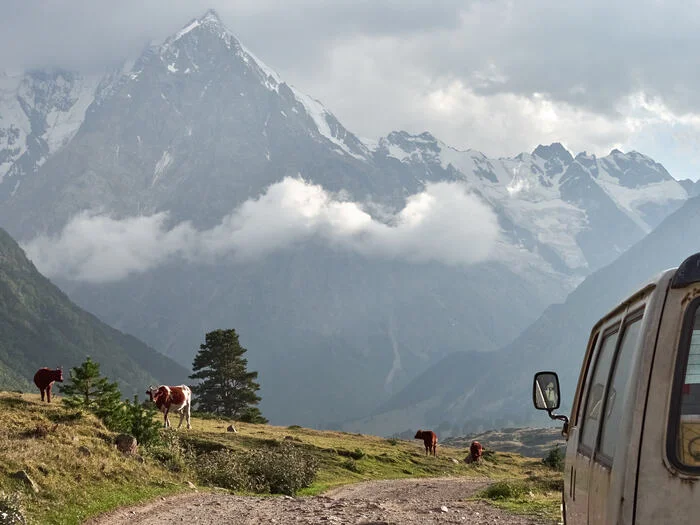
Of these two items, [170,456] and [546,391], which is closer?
[546,391]

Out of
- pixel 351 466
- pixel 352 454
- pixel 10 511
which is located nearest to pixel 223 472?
pixel 351 466

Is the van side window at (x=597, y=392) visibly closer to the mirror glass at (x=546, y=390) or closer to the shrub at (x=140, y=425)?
the mirror glass at (x=546, y=390)

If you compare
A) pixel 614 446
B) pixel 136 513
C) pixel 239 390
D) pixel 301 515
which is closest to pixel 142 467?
pixel 136 513

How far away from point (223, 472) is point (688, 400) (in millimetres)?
26030

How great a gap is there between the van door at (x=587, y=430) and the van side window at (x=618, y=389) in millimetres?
413

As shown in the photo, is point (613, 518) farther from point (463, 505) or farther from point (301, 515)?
point (463, 505)

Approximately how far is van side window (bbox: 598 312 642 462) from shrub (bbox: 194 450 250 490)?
77.8 ft

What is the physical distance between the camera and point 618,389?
6230 mm

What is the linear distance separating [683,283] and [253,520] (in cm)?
1642

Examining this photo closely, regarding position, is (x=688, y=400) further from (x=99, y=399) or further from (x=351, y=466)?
(x=351, y=466)

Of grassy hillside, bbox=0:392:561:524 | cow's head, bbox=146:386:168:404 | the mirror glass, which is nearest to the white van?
the mirror glass

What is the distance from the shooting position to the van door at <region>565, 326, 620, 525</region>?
7.21 m

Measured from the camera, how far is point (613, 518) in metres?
5.19

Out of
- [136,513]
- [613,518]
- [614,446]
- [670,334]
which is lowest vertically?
[136,513]
